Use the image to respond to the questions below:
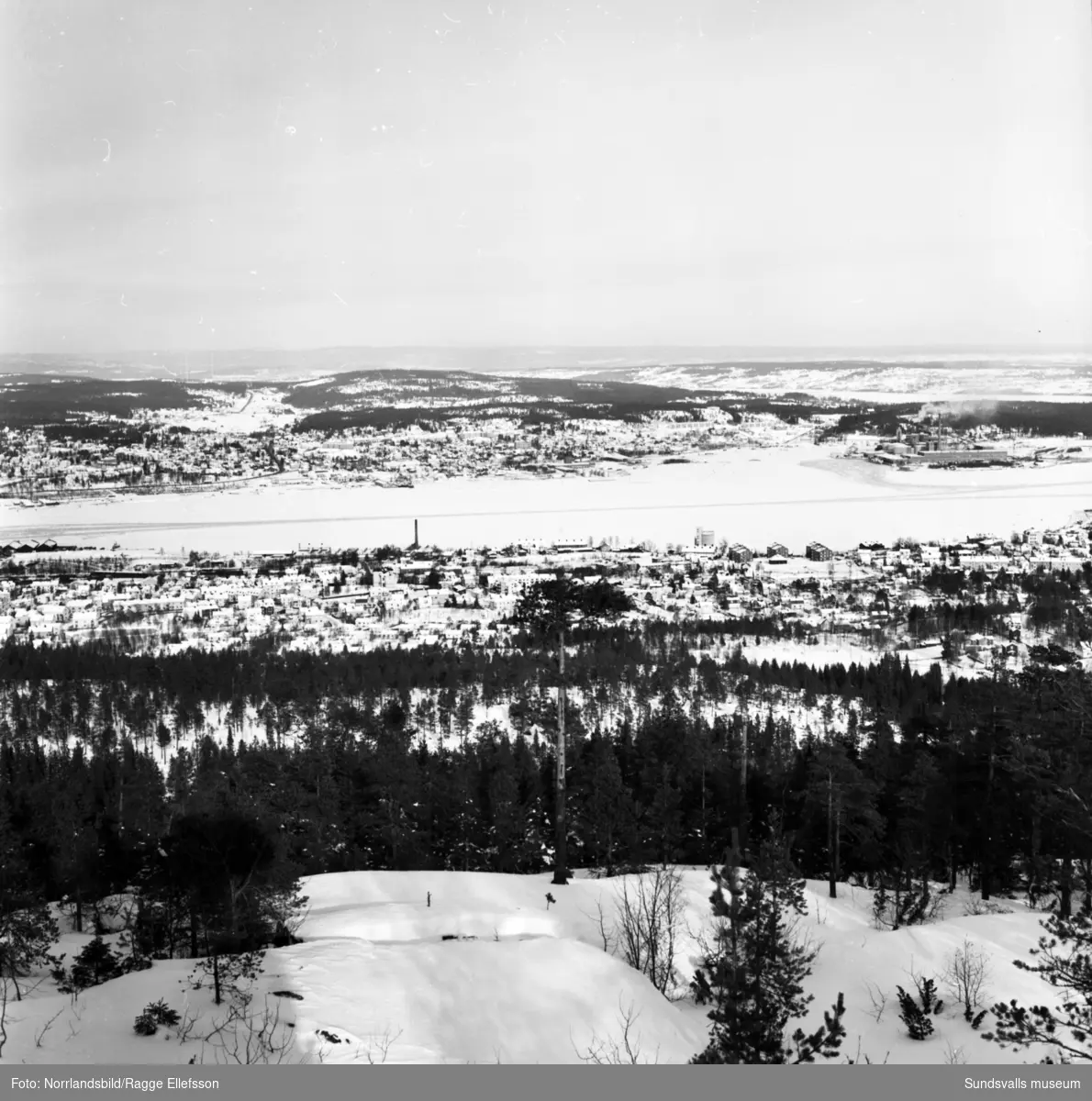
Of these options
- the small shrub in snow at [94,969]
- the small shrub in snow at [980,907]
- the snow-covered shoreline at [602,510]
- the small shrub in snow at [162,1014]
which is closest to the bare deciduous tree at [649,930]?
the small shrub in snow at [162,1014]

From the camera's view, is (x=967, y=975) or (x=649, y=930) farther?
(x=649, y=930)

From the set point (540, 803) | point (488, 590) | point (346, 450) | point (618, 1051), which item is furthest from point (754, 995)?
point (346, 450)

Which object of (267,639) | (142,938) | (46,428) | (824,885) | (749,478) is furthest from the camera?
(749,478)

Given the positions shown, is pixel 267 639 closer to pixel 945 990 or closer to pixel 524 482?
pixel 945 990

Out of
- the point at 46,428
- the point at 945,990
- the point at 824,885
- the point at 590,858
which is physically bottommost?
the point at 590,858

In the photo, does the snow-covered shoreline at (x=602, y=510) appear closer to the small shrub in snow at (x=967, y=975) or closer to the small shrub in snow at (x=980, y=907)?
the small shrub in snow at (x=980, y=907)

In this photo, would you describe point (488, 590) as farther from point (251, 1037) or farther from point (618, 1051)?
point (251, 1037)

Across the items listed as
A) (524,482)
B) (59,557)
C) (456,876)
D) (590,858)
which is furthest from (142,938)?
(524,482)

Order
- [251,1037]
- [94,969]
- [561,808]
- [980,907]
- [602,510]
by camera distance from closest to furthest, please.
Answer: [251,1037] < [94,969] < [561,808] < [980,907] < [602,510]

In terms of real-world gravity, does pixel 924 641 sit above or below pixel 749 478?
below

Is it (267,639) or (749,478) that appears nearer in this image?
(267,639)
